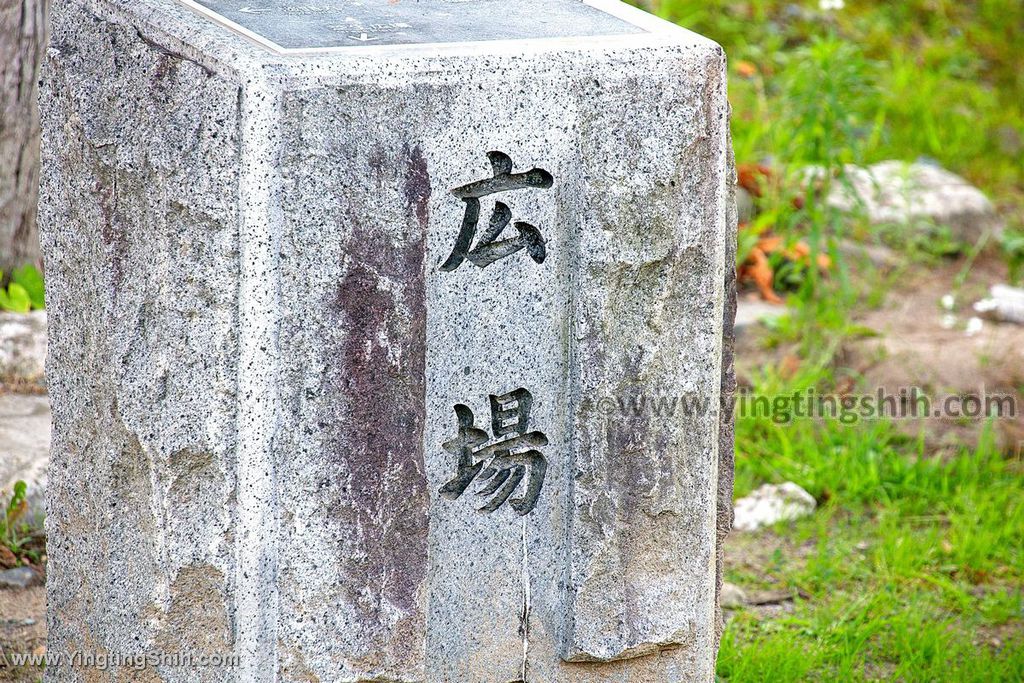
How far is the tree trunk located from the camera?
364 cm

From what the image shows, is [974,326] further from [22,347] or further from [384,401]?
[22,347]

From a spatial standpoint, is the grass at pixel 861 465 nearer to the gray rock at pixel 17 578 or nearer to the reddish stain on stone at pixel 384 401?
the reddish stain on stone at pixel 384 401

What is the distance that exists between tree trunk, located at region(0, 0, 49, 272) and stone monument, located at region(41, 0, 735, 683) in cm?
167

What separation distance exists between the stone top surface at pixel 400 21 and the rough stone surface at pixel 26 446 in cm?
133

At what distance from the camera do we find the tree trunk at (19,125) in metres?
3.64

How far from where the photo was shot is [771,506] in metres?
3.59

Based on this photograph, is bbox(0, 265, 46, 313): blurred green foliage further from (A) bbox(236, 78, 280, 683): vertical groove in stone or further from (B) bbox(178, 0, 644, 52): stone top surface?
(A) bbox(236, 78, 280, 683): vertical groove in stone

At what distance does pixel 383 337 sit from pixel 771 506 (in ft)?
6.37

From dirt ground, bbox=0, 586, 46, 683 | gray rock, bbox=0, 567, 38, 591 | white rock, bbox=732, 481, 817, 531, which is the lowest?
dirt ground, bbox=0, 586, 46, 683

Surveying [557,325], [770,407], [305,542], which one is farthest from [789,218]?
[305,542]

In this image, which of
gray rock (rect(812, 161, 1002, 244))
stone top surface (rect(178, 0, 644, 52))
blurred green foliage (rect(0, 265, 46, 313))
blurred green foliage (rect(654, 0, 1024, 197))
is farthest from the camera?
blurred green foliage (rect(654, 0, 1024, 197))

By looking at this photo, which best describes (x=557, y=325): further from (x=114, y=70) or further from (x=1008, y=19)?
(x=1008, y=19)

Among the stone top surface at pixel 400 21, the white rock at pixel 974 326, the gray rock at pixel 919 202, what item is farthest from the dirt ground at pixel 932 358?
the stone top surface at pixel 400 21

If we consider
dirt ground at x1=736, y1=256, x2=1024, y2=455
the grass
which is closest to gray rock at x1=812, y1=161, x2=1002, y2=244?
the grass
